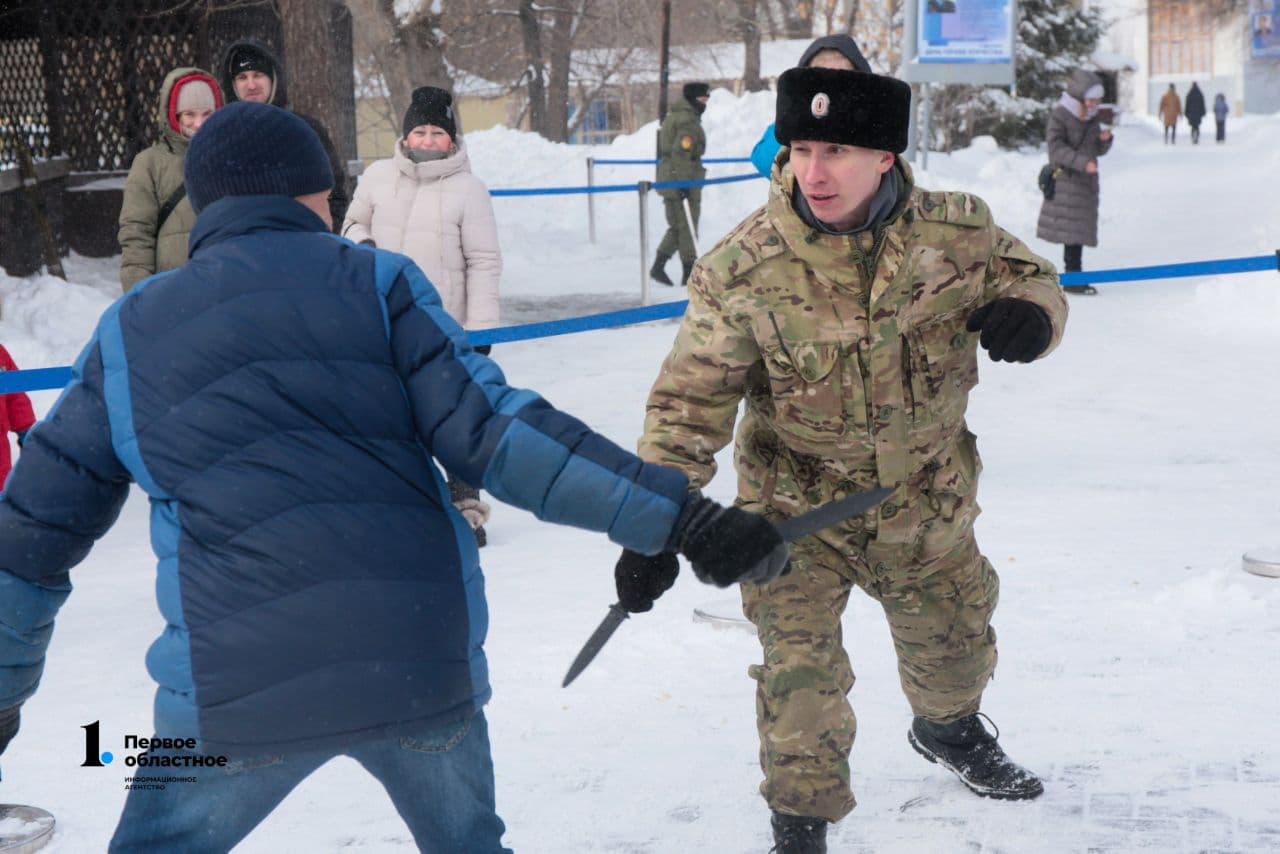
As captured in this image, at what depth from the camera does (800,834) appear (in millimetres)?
3123

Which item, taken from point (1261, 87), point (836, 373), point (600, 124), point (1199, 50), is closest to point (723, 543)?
point (836, 373)

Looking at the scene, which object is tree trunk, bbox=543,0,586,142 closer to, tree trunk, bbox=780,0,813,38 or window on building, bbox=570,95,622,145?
tree trunk, bbox=780,0,813,38

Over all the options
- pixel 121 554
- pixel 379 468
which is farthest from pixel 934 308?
pixel 121 554

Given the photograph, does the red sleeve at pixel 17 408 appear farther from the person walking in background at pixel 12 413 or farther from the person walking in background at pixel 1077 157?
the person walking in background at pixel 1077 157

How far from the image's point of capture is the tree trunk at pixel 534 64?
28766mm

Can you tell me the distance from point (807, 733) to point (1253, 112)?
6081 centimetres

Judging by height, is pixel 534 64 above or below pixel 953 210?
above

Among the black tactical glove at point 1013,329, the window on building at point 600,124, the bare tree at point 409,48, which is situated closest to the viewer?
the black tactical glove at point 1013,329

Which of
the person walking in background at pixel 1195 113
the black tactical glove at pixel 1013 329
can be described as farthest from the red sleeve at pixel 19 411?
the person walking in background at pixel 1195 113

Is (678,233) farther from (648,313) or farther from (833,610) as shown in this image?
(833,610)

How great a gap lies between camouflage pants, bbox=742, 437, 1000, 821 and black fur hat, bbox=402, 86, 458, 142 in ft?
9.91

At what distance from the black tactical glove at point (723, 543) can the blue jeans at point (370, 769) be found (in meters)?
0.41

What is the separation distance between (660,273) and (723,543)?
1126cm

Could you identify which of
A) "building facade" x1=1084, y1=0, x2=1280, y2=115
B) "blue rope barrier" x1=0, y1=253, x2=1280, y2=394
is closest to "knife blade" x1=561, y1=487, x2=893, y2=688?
"blue rope barrier" x1=0, y1=253, x2=1280, y2=394
